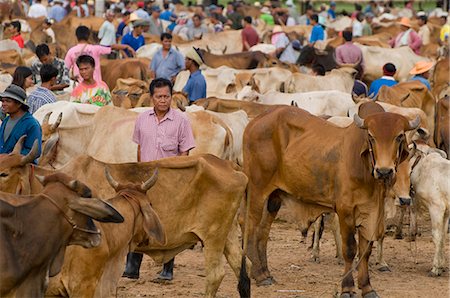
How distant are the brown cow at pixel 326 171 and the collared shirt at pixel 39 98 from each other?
2.16 m

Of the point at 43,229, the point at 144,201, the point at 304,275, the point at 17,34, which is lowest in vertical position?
the point at 17,34

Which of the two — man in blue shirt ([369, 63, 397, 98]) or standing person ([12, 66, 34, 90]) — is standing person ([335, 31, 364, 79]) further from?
standing person ([12, 66, 34, 90])

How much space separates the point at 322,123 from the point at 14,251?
16.7ft

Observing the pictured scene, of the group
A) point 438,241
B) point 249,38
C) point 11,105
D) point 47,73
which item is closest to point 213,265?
point 11,105

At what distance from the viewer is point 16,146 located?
8820 millimetres

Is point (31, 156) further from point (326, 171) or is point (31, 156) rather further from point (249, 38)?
point (249, 38)

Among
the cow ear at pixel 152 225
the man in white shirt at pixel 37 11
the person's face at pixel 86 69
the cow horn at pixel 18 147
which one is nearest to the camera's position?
the cow ear at pixel 152 225

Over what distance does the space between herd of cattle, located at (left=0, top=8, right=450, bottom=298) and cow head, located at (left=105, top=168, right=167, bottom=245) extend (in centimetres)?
1

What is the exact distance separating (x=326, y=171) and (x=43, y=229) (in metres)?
4.45

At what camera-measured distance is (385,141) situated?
10148mm

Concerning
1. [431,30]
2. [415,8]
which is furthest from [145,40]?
[415,8]

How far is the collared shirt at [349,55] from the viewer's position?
964 inches

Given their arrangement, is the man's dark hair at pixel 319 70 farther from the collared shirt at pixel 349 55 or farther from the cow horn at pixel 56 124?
A: the cow horn at pixel 56 124

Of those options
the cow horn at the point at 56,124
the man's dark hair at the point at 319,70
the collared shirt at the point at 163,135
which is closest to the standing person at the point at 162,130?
the collared shirt at the point at 163,135
